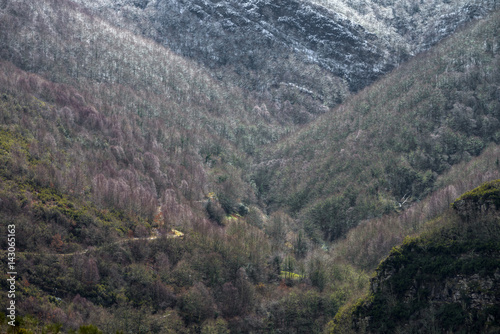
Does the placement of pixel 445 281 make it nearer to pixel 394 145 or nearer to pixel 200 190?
pixel 200 190

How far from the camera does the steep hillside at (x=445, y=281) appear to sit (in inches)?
2616

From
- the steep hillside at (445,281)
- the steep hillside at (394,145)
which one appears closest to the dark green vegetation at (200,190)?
the steep hillside at (394,145)

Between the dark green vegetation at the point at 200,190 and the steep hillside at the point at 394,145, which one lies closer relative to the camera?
the dark green vegetation at the point at 200,190

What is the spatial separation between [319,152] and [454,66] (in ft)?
212

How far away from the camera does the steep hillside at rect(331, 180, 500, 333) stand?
2616 inches

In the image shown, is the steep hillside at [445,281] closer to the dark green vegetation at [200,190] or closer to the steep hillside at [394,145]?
the dark green vegetation at [200,190]

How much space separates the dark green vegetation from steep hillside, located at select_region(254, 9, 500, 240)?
664 millimetres

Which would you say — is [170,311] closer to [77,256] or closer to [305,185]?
[77,256]

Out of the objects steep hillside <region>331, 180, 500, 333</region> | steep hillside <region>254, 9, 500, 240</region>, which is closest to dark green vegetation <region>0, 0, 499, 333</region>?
steep hillside <region>254, 9, 500, 240</region>

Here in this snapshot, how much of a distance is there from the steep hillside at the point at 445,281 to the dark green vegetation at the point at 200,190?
35.9 feet

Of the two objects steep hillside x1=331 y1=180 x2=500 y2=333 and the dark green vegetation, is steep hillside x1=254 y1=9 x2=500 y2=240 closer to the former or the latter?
the dark green vegetation

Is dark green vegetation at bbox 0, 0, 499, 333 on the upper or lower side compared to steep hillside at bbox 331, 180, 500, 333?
lower

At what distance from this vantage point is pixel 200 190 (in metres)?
149

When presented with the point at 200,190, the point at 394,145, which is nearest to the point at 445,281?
the point at 200,190
